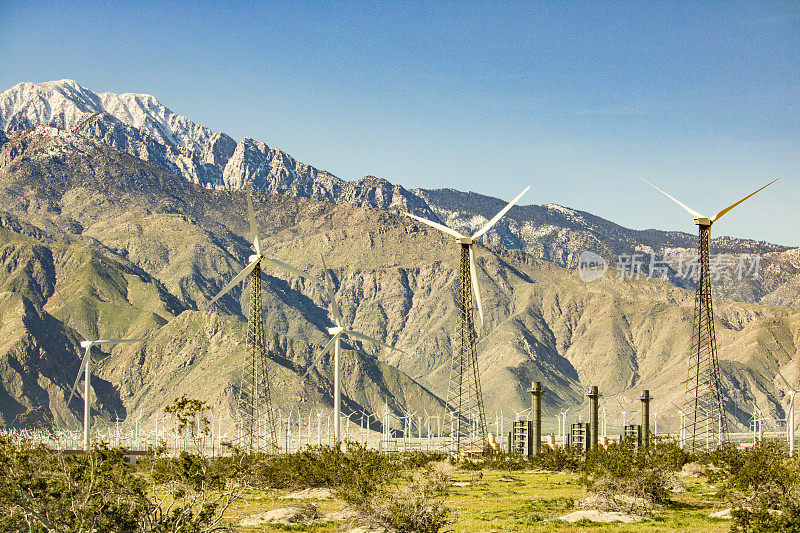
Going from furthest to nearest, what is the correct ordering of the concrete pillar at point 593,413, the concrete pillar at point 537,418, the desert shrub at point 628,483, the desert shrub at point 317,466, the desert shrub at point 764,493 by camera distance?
the concrete pillar at point 537,418
the concrete pillar at point 593,413
the desert shrub at point 317,466
the desert shrub at point 628,483
the desert shrub at point 764,493

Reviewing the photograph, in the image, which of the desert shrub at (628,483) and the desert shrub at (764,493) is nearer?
the desert shrub at (764,493)

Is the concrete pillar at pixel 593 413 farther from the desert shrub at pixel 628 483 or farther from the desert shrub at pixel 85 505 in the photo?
the desert shrub at pixel 85 505

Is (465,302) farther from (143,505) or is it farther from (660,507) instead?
(143,505)

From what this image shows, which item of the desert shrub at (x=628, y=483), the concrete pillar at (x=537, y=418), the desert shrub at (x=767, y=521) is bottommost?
the concrete pillar at (x=537, y=418)

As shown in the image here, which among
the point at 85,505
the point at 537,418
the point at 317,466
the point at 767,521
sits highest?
the point at 85,505

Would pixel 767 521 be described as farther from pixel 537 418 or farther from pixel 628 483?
pixel 537 418

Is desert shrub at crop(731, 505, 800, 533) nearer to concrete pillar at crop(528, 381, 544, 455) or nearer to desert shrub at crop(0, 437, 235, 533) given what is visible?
desert shrub at crop(0, 437, 235, 533)

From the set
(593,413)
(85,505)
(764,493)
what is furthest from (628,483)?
(593,413)

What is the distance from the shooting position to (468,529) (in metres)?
36.0

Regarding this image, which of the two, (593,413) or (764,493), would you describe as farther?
(593,413)

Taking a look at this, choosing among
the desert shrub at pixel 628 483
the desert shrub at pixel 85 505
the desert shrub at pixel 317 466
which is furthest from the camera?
the desert shrub at pixel 317 466

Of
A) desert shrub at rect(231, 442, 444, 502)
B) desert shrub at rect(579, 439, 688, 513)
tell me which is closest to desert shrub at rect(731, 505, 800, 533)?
desert shrub at rect(579, 439, 688, 513)

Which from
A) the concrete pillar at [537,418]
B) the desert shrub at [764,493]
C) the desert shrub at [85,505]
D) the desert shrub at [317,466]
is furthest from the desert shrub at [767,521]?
the concrete pillar at [537,418]

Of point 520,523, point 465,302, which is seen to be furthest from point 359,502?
point 465,302
